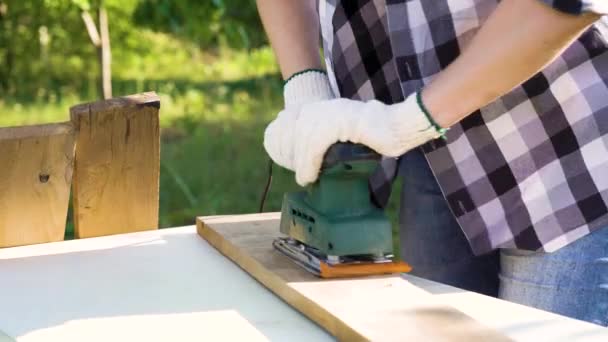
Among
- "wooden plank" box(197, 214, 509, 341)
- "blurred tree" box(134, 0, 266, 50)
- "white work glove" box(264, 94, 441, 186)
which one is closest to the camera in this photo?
"wooden plank" box(197, 214, 509, 341)

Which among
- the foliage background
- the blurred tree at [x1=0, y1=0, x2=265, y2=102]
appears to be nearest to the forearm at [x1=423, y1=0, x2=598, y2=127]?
the foliage background

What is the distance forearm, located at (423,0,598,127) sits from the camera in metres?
1.82

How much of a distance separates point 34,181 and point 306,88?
705 millimetres

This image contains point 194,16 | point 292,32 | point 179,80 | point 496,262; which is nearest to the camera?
point 496,262

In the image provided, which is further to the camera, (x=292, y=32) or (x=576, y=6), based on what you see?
(x=292, y=32)

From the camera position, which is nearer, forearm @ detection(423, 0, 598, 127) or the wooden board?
forearm @ detection(423, 0, 598, 127)

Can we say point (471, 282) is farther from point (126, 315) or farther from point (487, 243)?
point (126, 315)

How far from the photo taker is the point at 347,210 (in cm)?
208

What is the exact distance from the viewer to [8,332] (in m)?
1.90

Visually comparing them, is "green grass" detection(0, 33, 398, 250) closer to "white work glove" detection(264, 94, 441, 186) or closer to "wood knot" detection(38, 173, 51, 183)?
"wood knot" detection(38, 173, 51, 183)

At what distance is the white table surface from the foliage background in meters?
3.37

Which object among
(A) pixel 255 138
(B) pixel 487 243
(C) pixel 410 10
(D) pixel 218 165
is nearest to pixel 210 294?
(B) pixel 487 243

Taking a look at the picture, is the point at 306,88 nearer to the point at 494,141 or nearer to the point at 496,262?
the point at 494,141

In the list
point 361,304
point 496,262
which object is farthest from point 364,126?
point 496,262
